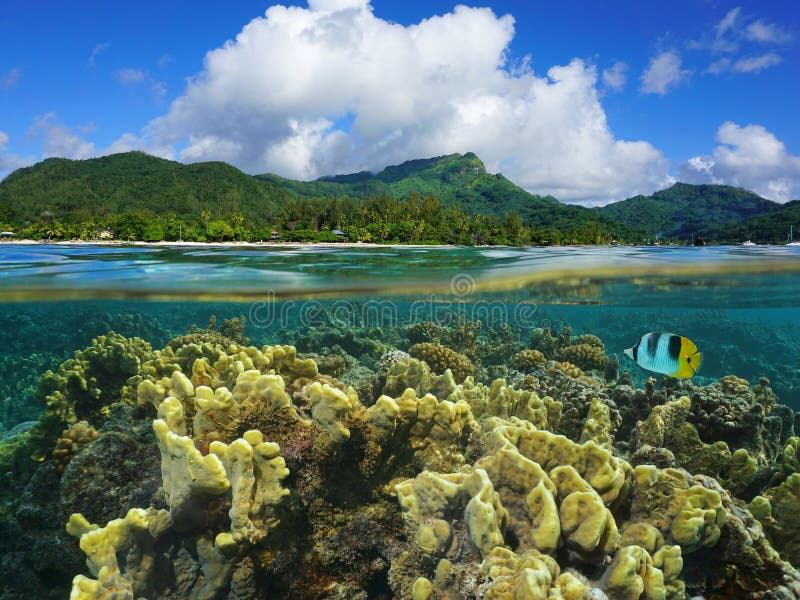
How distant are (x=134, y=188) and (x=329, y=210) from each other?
53.6 meters

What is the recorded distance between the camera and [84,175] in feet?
290

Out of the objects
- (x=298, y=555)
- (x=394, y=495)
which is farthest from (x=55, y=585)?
(x=394, y=495)

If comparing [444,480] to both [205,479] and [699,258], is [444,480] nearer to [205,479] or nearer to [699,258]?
[205,479]

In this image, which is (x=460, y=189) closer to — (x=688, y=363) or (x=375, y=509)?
(x=688, y=363)

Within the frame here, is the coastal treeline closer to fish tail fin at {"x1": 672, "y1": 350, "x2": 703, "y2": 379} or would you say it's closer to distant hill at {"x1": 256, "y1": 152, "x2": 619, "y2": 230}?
fish tail fin at {"x1": 672, "y1": 350, "x2": 703, "y2": 379}

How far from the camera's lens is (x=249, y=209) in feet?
258

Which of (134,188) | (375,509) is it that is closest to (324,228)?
(375,509)

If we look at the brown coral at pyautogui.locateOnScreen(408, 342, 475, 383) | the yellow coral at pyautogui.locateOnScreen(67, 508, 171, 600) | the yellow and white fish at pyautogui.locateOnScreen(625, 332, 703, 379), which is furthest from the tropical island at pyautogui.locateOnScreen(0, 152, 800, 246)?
the yellow and white fish at pyautogui.locateOnScreen(625, 332, 703, 379)

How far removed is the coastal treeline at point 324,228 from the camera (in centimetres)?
2964

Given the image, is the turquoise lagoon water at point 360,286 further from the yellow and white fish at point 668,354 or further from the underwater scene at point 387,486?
the yellow and white fish at point 668,354

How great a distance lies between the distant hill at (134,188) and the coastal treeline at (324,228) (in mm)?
26440

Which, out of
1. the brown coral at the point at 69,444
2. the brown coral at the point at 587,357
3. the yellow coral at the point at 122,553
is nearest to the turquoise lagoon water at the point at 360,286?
the brown coral at the point at 587,357

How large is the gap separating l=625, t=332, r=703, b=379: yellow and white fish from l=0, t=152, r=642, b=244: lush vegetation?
2777cm

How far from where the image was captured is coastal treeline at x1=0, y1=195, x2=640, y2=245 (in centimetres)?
2964
